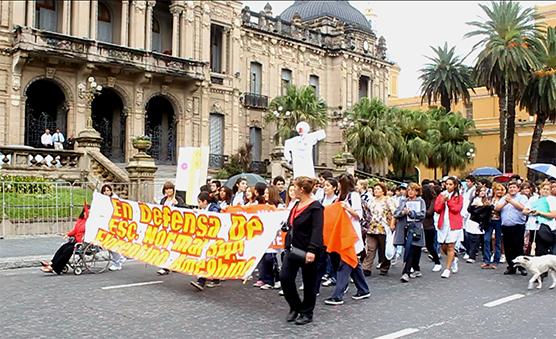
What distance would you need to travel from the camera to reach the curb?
1221 cm

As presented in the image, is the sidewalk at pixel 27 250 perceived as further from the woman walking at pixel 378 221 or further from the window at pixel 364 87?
the window at pixel 364 87

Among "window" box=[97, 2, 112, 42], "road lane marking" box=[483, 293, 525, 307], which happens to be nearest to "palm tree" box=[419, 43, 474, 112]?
"window" box=[97, 2, 112, 42]

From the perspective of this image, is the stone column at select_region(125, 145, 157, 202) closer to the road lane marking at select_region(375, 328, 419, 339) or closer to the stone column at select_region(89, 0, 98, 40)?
the stone column at select_region(89, 0, 98, 40)

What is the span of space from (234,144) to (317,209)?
92.6ft

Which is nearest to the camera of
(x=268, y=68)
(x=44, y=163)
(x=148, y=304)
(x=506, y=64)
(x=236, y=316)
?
(x=236, y=316)

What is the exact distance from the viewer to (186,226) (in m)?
9.86

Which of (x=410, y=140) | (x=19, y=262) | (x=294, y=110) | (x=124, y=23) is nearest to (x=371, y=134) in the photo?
(x=410, y=140)

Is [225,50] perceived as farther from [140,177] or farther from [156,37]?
[140,177]

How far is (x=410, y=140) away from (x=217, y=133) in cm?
1325

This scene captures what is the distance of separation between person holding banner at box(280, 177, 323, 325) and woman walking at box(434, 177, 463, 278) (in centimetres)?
478

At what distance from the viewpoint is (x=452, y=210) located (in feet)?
38.9

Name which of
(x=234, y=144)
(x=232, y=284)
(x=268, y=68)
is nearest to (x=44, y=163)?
(x=232, y=284)

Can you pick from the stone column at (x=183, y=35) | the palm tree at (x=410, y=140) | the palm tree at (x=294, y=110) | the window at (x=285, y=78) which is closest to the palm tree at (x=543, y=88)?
the palm tree at (x=410, y=140)

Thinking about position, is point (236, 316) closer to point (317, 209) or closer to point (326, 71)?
point (317, 209)
